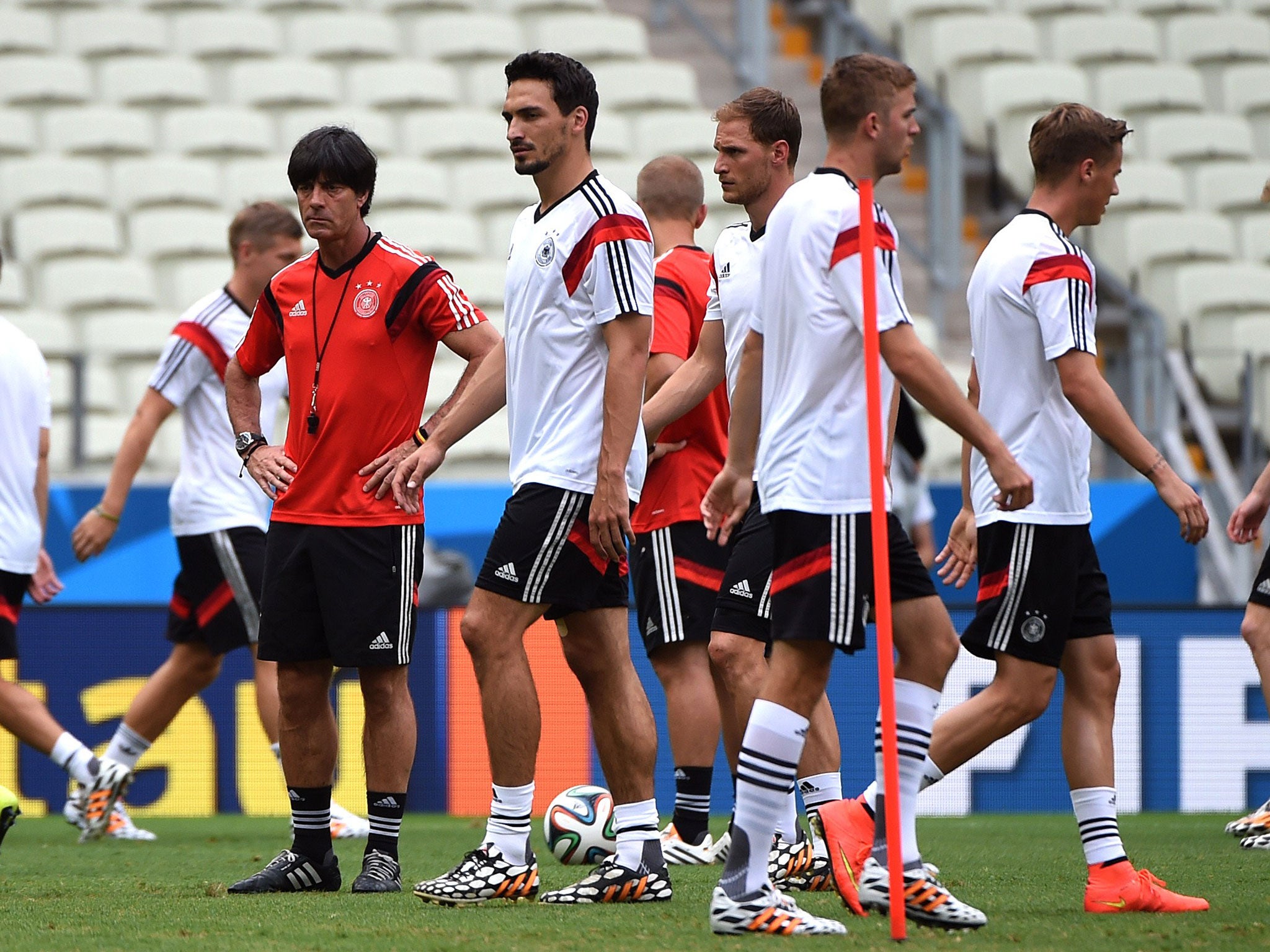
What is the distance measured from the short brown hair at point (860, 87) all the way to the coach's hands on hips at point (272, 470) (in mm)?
1772

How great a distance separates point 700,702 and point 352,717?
2.99m

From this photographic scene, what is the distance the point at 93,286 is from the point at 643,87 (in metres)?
4.87

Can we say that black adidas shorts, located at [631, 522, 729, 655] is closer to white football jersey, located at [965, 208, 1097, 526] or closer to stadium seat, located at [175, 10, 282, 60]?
white football jersey, located at [965, 208, 1097, 526]

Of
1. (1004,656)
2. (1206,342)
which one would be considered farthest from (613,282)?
(1206,342)

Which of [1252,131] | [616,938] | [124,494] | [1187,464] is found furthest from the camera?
[1252,131]

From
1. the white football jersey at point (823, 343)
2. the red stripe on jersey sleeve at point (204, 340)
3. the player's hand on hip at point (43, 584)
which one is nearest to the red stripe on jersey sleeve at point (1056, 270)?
the white football jersey at point (823, 343)

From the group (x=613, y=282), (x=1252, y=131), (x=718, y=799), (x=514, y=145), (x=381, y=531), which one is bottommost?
(x=718, y=799)

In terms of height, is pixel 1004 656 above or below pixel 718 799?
above

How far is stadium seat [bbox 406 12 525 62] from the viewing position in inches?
568

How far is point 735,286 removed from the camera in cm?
556

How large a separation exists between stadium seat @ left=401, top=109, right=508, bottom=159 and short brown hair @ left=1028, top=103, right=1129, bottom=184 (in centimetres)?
876

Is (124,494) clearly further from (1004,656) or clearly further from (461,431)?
(1004,656)

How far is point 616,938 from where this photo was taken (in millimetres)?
4043

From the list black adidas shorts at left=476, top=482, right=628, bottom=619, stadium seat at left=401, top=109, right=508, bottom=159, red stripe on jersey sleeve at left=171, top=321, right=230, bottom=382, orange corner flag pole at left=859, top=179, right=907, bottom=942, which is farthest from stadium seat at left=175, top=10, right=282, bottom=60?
orange corner flag pole at left=859, top=179, right=907, bottom=942
